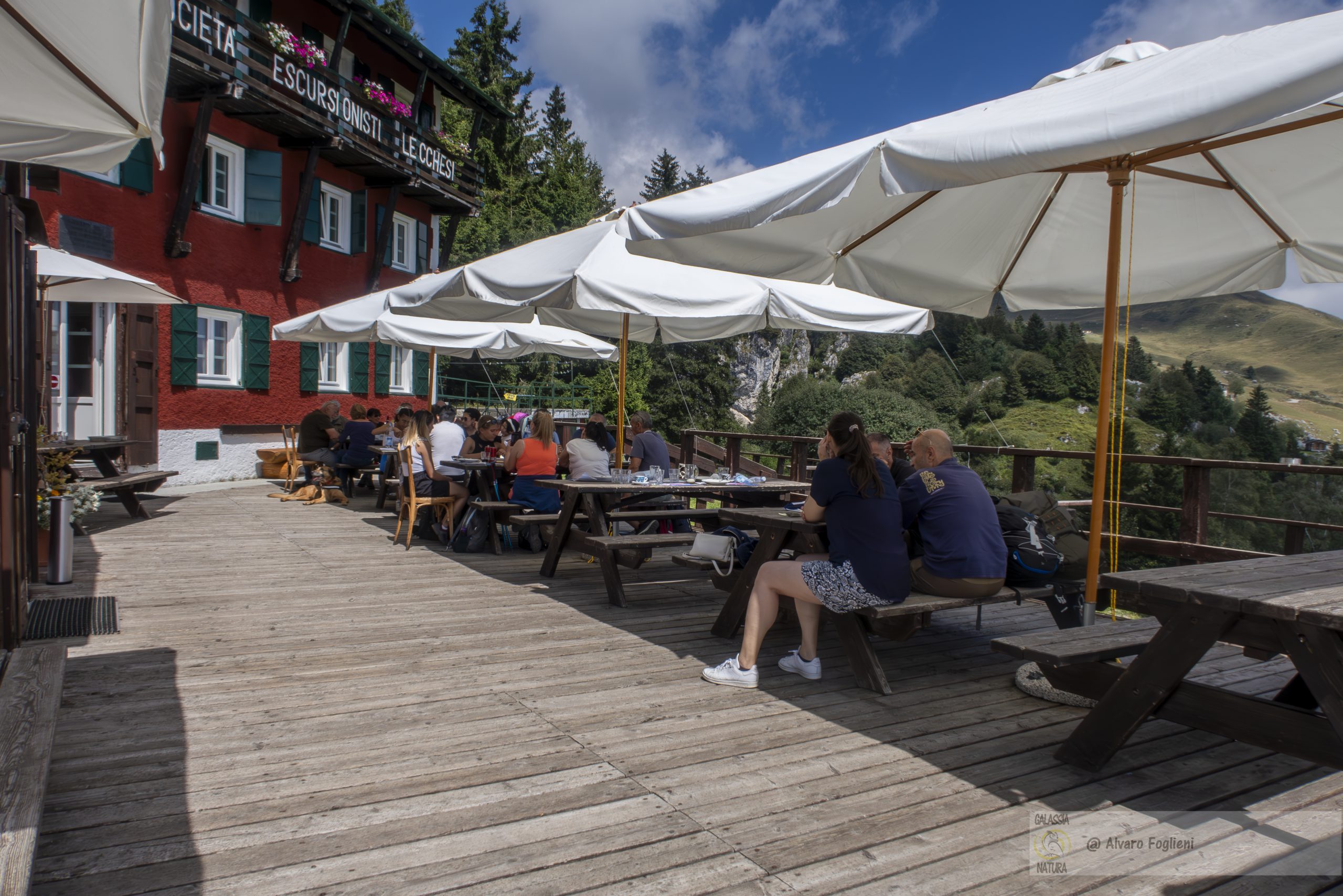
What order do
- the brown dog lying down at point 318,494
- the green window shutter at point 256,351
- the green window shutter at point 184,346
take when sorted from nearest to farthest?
the brown dog lying down at point 318,494
the green window shutter at point 184,346
the green window shutter at point 256,351

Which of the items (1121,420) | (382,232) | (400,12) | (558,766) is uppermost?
(400,12)

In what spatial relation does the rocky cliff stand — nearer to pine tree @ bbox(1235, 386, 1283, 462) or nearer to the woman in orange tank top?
pine tree @ bbox(1235, 386, 1283, 462)

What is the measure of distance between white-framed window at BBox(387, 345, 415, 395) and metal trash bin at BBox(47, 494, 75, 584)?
1293 cm

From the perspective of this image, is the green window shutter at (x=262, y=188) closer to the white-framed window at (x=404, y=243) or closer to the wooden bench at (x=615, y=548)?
the white-framed window at (x=404, y=243)

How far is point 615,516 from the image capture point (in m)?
6.38

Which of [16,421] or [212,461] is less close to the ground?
[16,421]

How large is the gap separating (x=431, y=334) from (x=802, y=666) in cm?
740

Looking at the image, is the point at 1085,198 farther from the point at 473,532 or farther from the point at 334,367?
the point at 334,367

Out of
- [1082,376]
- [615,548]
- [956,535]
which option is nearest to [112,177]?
[615,548]

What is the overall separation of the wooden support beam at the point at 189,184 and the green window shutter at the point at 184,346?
0.81 meters

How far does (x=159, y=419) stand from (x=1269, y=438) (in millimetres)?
45287

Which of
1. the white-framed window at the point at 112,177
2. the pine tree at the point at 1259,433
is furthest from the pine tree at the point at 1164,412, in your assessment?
→ the white-framed window at the point at 112,177

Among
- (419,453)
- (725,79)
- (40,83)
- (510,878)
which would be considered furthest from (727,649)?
(725,79)

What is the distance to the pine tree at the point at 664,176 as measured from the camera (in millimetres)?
64375
